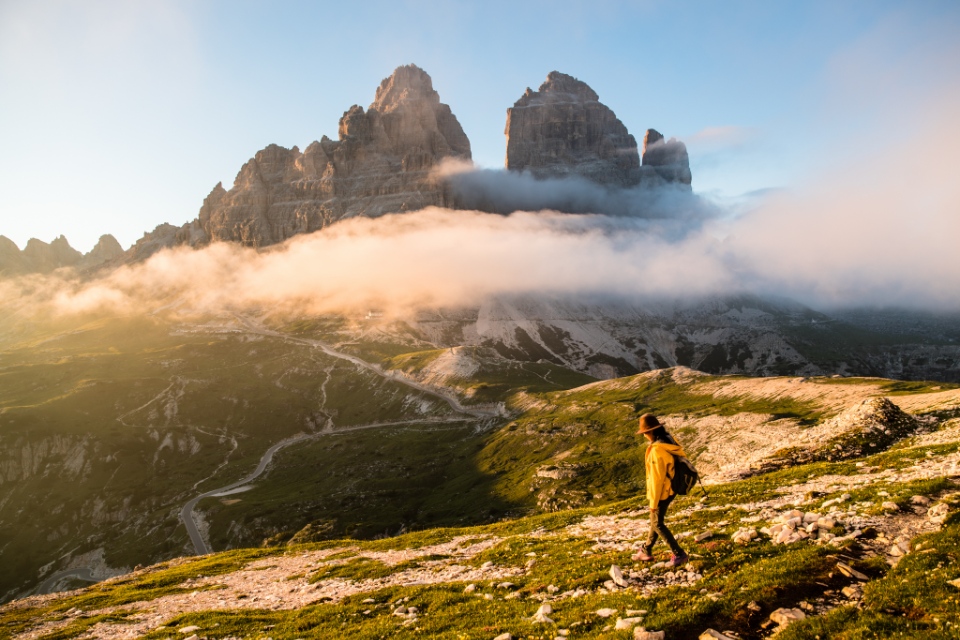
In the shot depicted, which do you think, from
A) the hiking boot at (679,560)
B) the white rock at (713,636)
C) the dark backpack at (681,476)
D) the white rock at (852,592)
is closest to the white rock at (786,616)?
the white rock at (713,636)

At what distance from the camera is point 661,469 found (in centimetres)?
1752

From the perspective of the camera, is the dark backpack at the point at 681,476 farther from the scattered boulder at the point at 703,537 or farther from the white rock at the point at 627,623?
the scattered boulder at the point at 703,537

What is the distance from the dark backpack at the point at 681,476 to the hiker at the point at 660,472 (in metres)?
0.11

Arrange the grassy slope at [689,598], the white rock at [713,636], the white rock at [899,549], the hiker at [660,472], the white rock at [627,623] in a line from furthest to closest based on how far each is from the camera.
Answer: the hiker at [660,472]
the white rock at [899,549]
the white rock at [627,623]
the grassy slope at [689,598]
the white rock at [713,636]

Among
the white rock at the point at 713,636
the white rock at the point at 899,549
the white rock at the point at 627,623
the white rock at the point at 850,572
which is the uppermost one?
the white rock at the point at 713,636

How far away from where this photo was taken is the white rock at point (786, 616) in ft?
40.0

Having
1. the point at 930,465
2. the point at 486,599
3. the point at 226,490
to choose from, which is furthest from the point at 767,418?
the point at 226,490

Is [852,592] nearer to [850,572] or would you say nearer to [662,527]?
Result: [850,572]

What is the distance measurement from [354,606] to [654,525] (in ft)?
47.5

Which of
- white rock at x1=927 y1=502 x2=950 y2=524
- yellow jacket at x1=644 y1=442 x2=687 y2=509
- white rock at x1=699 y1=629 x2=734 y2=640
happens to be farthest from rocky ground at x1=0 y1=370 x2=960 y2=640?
yellow jacket at x1=644 y1=442 x2=687 y2=509

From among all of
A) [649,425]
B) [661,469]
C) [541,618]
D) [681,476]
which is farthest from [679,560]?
[541,618]

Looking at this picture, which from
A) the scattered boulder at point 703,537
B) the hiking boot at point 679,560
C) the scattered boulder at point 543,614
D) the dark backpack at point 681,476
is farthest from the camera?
the scattered boulder at point 703,537

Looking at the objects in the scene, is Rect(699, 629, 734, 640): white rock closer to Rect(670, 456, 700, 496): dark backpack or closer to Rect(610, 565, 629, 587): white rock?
Rect(670, 456, 700, 496): dark backpack

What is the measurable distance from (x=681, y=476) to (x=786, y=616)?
17.5 feet
